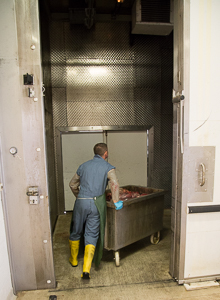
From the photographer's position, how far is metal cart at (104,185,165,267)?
2969 millimetres

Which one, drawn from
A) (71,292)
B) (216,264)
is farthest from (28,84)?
(216,264)

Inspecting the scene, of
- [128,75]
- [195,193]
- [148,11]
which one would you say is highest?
[148,11]

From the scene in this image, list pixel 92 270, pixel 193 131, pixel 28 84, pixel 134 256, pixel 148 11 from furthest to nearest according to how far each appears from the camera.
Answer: pixel 148 11 < pixel 134 256 < pixel 92 270 < pixel 193 131 < pixel 28 84

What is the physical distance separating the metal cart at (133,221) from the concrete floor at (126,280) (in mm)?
236

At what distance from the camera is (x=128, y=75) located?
16.4 feet

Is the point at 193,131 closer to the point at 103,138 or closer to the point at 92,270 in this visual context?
the point at 92,270

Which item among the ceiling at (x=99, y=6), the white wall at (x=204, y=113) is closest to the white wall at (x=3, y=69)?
the white wall at (x=204, y=113)

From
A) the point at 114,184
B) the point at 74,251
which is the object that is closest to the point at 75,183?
the point at 114,184

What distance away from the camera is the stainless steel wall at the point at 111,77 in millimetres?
4777

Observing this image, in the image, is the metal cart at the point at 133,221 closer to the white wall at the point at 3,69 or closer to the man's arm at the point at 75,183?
the man's arm at the point at 75,183

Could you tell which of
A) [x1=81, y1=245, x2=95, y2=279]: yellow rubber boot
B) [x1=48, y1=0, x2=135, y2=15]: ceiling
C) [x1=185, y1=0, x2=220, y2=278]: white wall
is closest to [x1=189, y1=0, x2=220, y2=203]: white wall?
[x1=185, y1=0, x2=220, y2=278]: white wall

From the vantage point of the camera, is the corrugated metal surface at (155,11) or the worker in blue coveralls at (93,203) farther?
the corrugated metal surface at (155,11)

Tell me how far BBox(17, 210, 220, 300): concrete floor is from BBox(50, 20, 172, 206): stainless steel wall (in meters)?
2.67

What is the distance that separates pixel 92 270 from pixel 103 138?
3053 mm
